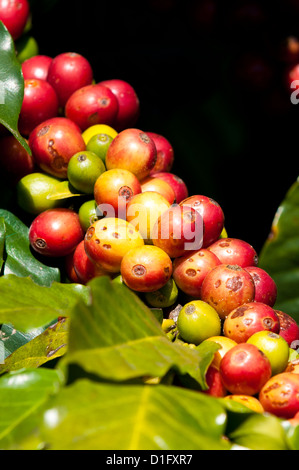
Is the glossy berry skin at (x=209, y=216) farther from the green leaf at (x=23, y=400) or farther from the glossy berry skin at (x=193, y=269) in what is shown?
the green leaf at (x=23, y=400)

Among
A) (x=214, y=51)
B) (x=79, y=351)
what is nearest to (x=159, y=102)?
(x=214, y=51)

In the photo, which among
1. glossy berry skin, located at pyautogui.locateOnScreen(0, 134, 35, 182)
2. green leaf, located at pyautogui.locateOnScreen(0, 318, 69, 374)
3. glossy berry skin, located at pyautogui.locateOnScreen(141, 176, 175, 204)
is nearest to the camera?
green leaf, located at pyautogui.locateOnScreen(0, 318, 69, 374)

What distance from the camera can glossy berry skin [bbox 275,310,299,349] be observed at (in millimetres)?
1238

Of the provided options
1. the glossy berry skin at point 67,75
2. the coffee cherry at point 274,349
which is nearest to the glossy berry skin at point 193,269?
the coffee cherry at point 274,349

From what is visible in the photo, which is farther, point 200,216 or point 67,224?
point 67,224

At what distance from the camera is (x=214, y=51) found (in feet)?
8.11

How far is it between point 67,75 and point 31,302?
2.82 ft

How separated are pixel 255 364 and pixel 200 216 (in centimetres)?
38

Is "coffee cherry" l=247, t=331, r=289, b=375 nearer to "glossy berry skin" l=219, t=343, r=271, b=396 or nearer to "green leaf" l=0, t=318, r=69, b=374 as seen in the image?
"glossy berry skin" l=219, t=343, r=271, b=396

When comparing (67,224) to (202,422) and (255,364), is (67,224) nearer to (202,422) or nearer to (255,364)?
(255,364)

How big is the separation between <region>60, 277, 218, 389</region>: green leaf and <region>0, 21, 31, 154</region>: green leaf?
21.5 inches

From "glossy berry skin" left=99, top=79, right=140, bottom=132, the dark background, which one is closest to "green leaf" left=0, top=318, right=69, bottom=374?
"glossy berry skin" left=99, top=79, right=140, bottom=132

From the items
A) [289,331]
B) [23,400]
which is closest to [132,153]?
[289,331]

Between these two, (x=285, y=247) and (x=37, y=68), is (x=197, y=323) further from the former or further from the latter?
(x=37, y=68)
